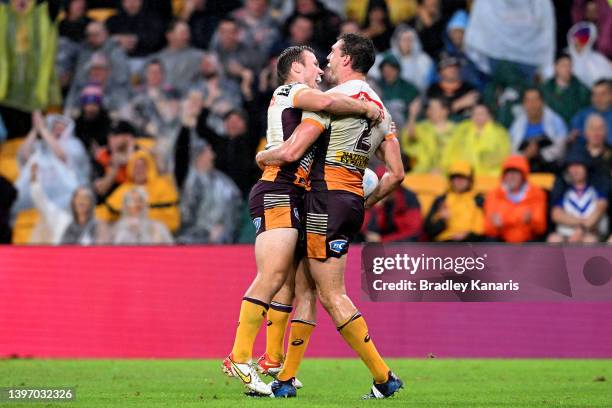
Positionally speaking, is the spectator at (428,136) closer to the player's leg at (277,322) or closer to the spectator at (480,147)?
the spectator at (480,147)

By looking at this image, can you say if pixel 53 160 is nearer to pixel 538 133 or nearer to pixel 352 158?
pixel 538 133

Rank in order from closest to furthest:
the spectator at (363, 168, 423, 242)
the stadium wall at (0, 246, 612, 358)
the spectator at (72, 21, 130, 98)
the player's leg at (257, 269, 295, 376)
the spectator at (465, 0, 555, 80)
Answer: the player's leg at (257, 269, 295, 376), the stadium wall at (0, 246, 612, 358), the spectator at (363, 168, 423, 242), the spectator at (465, 0, 555, 80), the spectator at (72, 21, 130, 98)

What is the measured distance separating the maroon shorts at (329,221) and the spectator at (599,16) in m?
8.70

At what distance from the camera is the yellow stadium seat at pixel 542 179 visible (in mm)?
13609

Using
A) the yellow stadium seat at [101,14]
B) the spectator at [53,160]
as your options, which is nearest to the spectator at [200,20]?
the yellow stadium seat at [101,14]

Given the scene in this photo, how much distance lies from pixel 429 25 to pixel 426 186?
7.66 ft

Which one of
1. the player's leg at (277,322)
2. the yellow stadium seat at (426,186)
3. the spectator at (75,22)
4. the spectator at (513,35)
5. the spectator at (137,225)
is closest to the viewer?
the player's leg at (277,322)

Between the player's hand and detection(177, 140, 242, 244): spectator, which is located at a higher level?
the player's hand

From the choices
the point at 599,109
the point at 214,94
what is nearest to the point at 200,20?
the point at 214,94

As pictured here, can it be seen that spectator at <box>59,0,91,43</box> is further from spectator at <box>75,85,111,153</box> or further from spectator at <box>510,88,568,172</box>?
spectator at <box>510,88,568,172</box>

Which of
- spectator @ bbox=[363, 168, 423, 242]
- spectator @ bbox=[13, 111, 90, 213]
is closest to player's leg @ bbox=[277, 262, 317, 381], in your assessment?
spectator @ bbox=[363, 168, 423, 242]

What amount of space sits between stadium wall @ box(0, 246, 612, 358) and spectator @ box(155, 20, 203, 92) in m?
4.33

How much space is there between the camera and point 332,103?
21.2ft

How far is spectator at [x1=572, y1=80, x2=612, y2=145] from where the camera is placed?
13.9 m
